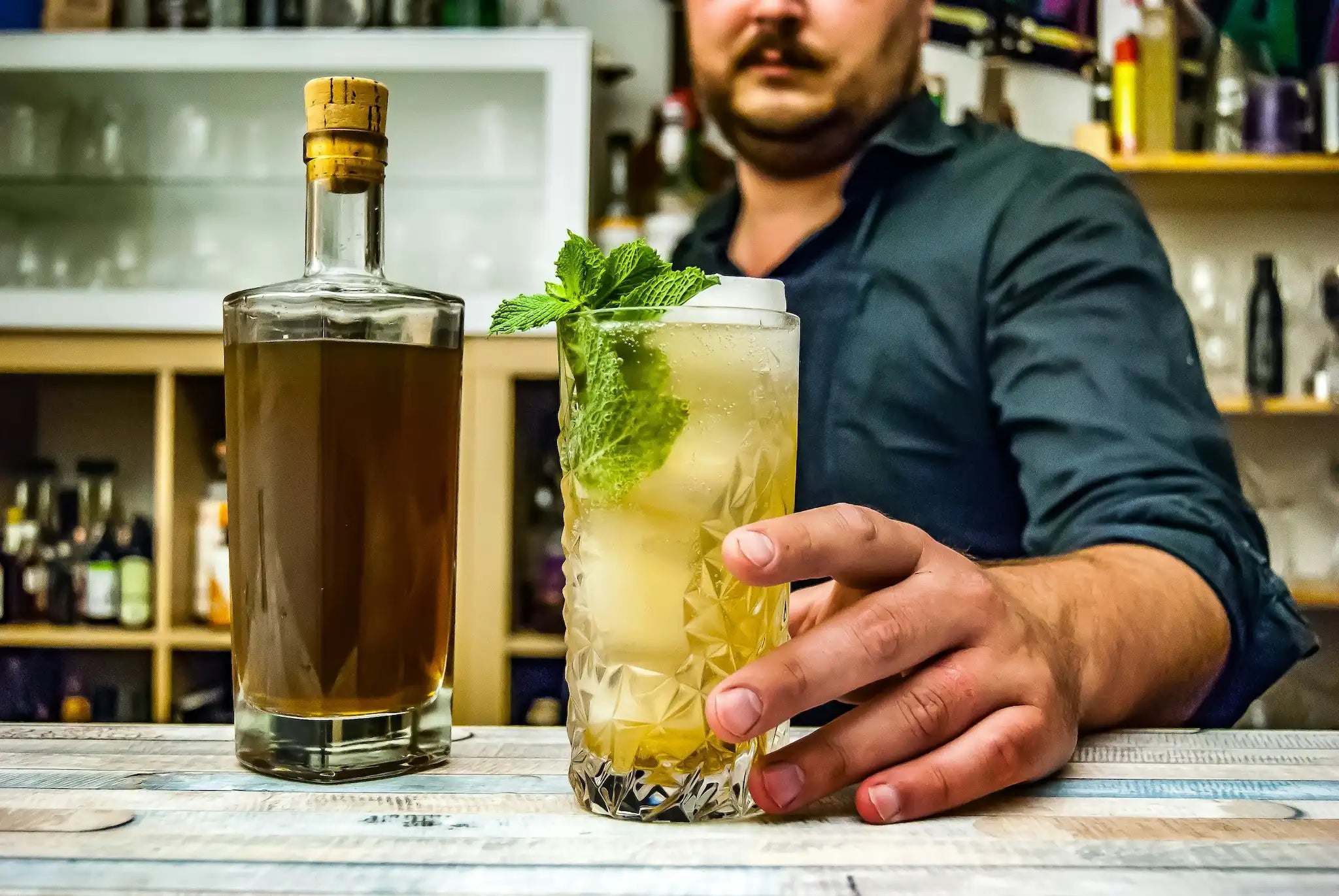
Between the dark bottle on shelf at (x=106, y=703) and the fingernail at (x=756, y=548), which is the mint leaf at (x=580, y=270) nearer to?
the fingernail at (x=756, y=548)

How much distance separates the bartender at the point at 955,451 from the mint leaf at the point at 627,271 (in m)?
0.14

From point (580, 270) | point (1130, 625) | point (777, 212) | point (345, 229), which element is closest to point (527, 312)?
point (580, 270)

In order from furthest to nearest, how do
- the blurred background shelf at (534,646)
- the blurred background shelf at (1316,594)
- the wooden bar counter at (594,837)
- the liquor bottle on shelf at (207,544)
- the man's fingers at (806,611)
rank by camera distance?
the liquor bottle on shelf at (207,544) → the blurred background shelf at (534,646) → the blurred background shelf at (1316,594) → the man's fingers at (806,611) → the wooden bar counter at (594,837)

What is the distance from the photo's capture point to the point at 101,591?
90.6 inches

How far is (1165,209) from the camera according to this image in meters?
2.42

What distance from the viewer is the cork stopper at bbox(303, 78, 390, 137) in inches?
21.7

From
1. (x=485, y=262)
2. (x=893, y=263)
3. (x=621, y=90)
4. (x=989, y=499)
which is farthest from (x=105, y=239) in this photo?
(x=989, y=499)

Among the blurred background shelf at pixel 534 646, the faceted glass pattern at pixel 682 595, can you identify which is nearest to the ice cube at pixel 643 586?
the faceted glass pattern at pixel 682 595

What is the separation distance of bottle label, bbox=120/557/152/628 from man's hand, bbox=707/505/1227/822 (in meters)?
2.13

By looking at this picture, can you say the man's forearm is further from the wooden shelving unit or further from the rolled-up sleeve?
the wooden shelving unit

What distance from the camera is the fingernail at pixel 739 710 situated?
1.51ft

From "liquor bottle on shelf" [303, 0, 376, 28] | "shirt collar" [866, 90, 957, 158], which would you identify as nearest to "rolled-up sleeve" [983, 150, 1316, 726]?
"shirt collar" [866, 90, 957, 158]

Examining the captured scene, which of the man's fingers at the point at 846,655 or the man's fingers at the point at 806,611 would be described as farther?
the man's fingers at the point at 806,611

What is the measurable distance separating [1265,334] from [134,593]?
2.58 m
